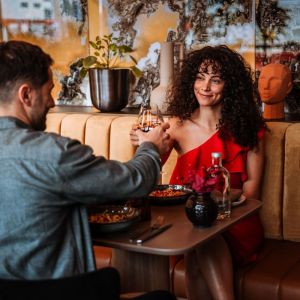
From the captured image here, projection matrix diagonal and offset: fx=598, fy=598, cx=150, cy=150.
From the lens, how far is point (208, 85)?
2.81m

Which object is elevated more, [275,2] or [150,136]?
[275,2]

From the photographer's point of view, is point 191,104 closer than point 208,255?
No

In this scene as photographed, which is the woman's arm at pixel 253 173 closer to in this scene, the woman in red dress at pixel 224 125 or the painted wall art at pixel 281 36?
the woman in red dress at pixel 224 125

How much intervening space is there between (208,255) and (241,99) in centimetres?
81

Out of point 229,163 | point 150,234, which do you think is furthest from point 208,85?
point 150,234

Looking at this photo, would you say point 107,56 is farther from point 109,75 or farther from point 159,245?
point 159,245

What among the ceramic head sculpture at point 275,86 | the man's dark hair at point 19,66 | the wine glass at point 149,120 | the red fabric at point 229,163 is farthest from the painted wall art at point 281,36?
the man's dark hair at point 19,66

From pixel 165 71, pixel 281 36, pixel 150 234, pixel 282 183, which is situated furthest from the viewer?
pixel 165 71

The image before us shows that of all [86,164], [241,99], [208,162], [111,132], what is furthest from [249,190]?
[86,164]

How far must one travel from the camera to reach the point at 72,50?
403cm

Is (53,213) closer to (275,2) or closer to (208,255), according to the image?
(208,255)

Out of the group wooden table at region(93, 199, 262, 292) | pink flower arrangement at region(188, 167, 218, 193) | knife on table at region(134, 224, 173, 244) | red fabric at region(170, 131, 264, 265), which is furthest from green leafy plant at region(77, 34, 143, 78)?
knife on table at region(134, 224, 173, 244)

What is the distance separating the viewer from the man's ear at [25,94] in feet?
5.61

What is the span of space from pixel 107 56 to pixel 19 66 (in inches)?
85.3
